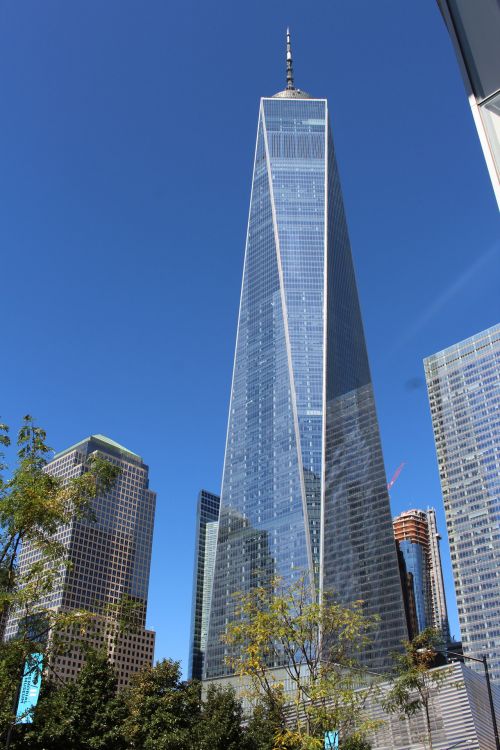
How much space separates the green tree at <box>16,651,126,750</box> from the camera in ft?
159

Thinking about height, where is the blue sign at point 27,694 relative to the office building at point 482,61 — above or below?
below

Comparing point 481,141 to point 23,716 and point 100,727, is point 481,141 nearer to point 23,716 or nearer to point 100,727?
point 23,716

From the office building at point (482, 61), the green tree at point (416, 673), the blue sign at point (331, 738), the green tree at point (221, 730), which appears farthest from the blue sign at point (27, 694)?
the green tree at point (221, 730)

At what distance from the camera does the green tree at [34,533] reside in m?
23.4

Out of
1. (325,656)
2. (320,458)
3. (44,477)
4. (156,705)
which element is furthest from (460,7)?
(320,458)

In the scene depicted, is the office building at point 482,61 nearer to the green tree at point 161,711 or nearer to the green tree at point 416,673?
the green tree at point 416,673

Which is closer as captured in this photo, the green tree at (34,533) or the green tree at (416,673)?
the green tree at (34,533)

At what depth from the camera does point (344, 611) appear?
3325 centimetres

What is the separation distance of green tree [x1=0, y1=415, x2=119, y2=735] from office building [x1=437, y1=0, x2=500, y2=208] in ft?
66.7

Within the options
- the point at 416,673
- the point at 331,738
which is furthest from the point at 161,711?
the point at 331,738

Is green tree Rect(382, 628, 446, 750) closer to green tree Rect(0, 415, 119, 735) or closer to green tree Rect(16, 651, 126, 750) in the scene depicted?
green tree Rect(16, 651, 126, 750)

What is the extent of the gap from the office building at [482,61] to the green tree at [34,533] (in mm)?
20342

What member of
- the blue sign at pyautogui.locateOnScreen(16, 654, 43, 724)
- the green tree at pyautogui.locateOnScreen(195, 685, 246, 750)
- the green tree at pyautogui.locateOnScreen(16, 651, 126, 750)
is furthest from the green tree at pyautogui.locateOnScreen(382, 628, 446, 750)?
the blue sign at pyautogui.locateOnScreen(16, 654, 43, 724)

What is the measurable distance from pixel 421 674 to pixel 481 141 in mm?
54925
